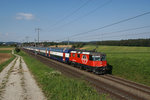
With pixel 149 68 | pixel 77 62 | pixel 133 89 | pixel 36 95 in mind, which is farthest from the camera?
pixel 77 62

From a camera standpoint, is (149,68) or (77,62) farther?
(77,62)

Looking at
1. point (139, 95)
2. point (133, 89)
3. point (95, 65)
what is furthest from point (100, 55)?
point (139, 95)

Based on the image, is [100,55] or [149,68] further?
[100,55]

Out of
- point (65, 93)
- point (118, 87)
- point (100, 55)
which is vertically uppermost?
point (100, 55)

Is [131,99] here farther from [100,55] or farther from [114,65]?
[114,65]

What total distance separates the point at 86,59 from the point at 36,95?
14806mm

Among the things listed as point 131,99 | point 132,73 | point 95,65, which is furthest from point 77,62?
point 131,99

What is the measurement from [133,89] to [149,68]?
289 inches

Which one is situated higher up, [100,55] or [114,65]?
[100,55]

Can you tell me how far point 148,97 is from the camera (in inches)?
543

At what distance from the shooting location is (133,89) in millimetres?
16266

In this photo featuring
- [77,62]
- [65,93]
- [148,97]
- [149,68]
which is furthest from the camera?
[77,62]

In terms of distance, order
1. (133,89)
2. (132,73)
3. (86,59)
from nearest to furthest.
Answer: (133,89), (132,73), (86,59)

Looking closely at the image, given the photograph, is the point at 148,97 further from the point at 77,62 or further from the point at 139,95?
the point at 77,62
